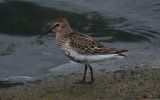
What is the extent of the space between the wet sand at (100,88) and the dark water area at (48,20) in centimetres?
420

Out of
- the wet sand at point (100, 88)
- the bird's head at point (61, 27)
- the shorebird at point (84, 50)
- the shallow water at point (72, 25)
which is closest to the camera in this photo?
the wet sand at point (100, 88)

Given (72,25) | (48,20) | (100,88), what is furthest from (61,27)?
(48,20)

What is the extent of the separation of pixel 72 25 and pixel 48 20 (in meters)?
0.81

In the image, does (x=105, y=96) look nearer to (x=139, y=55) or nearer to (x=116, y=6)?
(x=139, y=55)

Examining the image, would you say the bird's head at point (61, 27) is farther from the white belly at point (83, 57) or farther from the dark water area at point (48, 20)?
the dark water area at point (48, 20)

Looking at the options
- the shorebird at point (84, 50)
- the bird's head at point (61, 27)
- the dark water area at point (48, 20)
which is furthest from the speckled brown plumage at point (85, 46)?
the dark water area at point (48, 20)

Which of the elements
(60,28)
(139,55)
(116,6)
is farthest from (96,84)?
(116,6)

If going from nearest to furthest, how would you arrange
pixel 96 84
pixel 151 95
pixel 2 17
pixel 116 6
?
pixel 151 95
pixel 96 84
pixel 2 17
pixel 116 6

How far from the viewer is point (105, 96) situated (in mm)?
7426

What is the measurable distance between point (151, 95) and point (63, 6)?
903cm

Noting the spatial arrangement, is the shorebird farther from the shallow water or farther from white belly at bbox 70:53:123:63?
the shallow water

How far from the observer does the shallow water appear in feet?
36.2

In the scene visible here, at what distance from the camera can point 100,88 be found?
26.1ft

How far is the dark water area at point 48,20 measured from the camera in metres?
13.6
